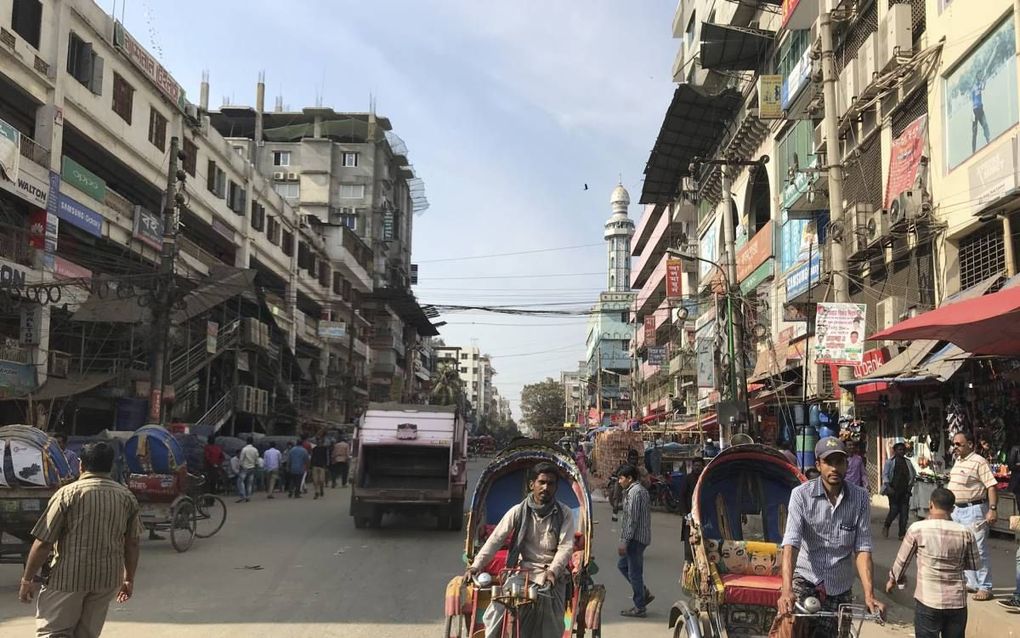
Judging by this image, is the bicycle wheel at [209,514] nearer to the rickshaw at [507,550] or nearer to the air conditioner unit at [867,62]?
the rickshaw at [507,550]

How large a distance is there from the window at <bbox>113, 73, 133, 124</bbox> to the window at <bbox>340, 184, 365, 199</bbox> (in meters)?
38.0

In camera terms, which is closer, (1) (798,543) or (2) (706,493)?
(1) (798,543)

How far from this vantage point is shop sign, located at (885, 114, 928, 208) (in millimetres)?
17000

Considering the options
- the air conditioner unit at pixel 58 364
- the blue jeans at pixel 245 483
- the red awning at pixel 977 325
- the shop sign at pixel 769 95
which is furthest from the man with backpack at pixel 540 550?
the shop sign at pixel 769 95

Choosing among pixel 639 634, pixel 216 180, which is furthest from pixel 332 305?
pixel 639 634

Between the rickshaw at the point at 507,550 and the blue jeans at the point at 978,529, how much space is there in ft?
13.7

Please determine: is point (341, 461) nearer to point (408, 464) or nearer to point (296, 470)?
point (296, 470)

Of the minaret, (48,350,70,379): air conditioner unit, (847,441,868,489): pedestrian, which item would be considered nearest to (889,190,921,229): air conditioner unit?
(847,441,868,489): pedestrian

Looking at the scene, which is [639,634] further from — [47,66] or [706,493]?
[47,66]

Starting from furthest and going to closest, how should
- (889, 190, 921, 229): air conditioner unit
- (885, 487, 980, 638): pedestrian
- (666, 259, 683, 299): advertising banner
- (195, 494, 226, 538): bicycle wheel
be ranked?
1. (666, 259, 683, 299): advertising banner
2. (889, 190, 921, 229): air conditioner unit
3. (195, 494, 226, 538): bicycle wheel
4. (885, 487, 980, 638): pedestrian

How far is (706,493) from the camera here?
7.70 m

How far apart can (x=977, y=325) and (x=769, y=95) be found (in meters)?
19.9

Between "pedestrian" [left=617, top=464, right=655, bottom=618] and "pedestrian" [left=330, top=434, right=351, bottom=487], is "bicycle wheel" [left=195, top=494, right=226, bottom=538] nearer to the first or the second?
"pedestrian" [left=617, top=464, right=655, bottom=618]

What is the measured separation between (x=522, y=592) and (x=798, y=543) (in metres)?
1.70
